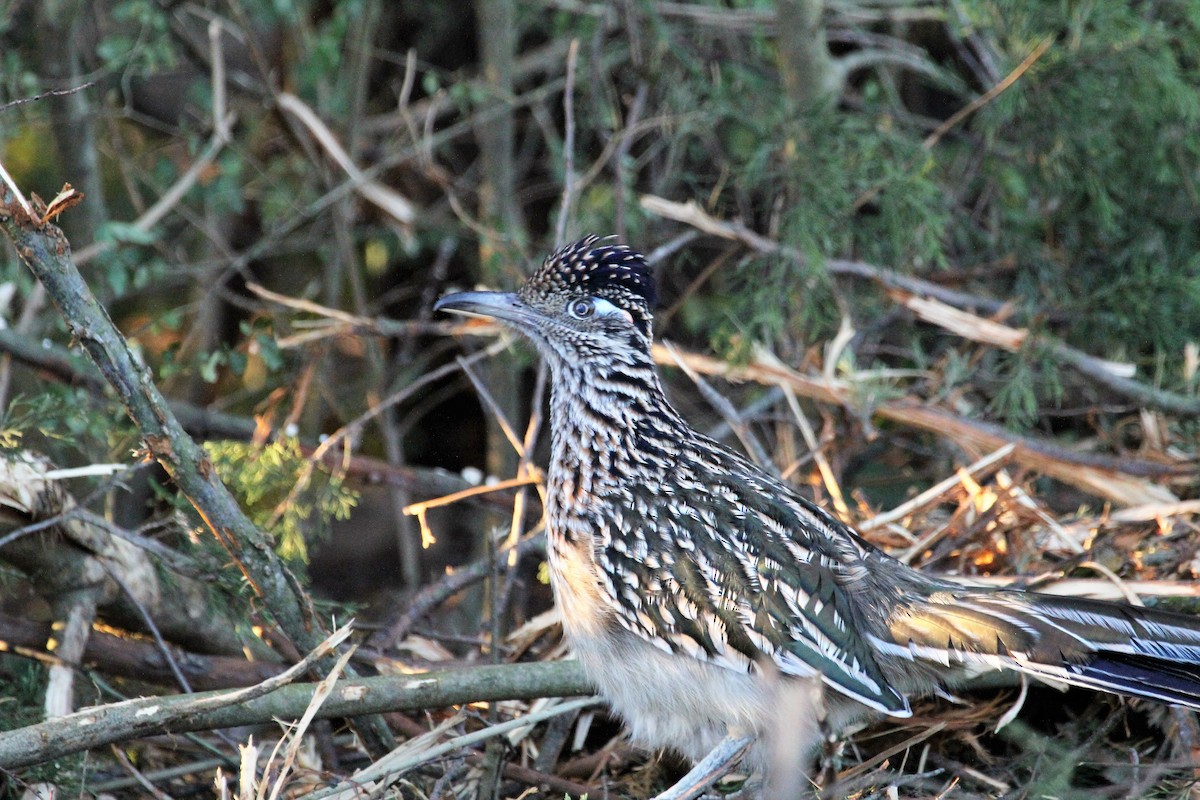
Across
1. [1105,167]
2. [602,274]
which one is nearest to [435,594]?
[602,274]

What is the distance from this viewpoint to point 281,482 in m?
4.55

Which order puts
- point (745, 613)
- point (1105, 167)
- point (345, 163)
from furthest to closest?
point (345, 163), point (1105, 167), point (745, 613)

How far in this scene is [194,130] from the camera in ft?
20.3

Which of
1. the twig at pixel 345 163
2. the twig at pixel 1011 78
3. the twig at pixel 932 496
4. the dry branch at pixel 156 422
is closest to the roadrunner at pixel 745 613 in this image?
the twig at pixel 932 496

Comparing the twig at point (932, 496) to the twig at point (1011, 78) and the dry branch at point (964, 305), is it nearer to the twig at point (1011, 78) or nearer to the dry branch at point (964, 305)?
the dry branch at point (964, 305)

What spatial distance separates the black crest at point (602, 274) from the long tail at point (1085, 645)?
4.31ft

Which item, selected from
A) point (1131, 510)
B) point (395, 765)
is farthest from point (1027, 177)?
point (395, 765)

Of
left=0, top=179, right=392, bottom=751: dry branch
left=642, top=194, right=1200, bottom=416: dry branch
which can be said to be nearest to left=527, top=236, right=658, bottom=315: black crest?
left=642, top=194, right=1200, bottom=416: dry branch

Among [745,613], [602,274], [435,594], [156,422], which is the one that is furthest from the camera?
[435,594]

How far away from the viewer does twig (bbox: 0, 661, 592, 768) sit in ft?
9.23

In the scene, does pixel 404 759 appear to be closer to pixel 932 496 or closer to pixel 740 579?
pixel 740 579

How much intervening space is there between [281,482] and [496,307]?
1.14m

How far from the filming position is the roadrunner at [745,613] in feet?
10.4

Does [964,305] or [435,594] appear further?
[964,305]
